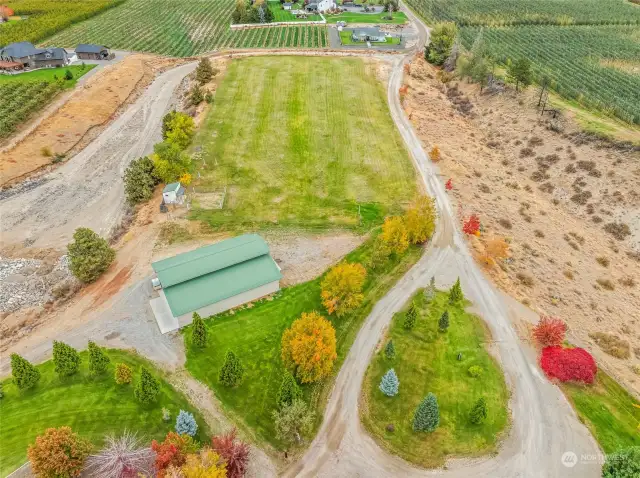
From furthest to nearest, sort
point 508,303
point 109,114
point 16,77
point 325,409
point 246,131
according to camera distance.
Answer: point 16,77
point 109,114
point 246,131
point 508,303
point 325,409

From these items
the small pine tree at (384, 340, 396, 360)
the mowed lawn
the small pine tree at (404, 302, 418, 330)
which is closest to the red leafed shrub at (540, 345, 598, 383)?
the small pine tree at (404, 302, 418, 330)

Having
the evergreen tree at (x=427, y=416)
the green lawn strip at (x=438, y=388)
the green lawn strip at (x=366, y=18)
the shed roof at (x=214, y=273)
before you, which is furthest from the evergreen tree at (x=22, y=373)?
the green lawn strip at (x=366, y=18)

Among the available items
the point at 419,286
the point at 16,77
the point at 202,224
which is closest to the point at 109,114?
the point at 16,77

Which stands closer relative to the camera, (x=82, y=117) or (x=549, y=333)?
(x=549, y=333)

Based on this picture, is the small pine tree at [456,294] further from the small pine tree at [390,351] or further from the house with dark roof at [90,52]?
the house with dark roof at [90,52]

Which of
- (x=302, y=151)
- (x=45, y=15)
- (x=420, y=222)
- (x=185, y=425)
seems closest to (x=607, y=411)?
(x=420, y=222)

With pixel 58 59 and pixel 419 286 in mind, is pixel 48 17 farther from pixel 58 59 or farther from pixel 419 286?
pixel 419 286

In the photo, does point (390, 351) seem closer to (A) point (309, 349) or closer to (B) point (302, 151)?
(A) point (309, 349)
